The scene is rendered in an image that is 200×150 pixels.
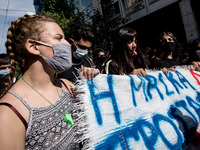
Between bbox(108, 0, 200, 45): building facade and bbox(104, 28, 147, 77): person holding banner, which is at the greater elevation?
bbox(108, 0, 200, 45): building facade

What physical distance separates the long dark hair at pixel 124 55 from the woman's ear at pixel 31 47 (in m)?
1.07

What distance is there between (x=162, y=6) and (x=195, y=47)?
21.9 ft

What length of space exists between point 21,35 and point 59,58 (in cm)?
30

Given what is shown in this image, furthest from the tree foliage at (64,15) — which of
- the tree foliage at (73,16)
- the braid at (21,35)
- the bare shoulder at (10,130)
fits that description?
the bare shoulder at (10,130)

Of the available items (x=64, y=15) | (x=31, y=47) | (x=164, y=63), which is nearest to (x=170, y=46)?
(x=164, y=63)

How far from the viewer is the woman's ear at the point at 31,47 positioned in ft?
3.45

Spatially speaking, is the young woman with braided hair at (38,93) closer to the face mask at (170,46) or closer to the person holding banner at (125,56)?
→ the person holding banner at (125,56)

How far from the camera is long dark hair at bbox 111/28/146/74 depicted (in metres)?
1.90

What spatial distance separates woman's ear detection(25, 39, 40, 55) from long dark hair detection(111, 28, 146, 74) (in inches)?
42.0

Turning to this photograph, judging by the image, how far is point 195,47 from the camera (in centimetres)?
396

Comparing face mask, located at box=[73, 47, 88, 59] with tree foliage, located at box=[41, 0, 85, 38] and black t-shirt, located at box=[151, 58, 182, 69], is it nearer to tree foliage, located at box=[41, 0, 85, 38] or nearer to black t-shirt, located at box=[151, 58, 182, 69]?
black t-shirt, located at box=[151, 58, 182, 69]

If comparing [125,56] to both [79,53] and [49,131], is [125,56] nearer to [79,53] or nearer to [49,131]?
[79,53]

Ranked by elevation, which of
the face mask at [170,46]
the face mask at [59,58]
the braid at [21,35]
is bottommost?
the face mask at [59,58]

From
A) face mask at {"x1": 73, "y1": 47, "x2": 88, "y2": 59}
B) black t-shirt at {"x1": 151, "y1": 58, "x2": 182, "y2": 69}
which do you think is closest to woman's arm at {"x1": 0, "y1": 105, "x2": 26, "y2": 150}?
face mask at {"x1": 73, "y1": 47, "x2": 88, "y2": 59}
